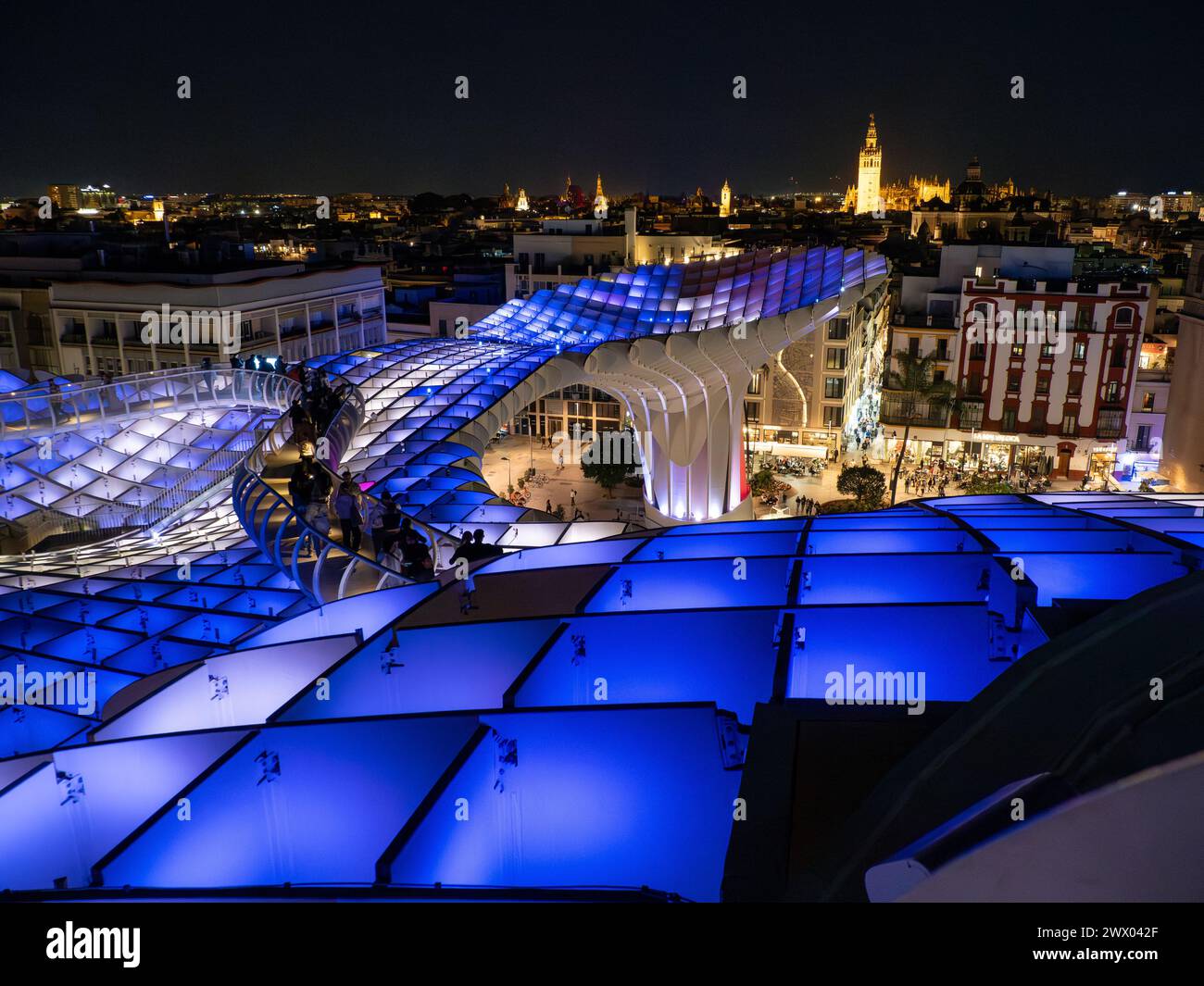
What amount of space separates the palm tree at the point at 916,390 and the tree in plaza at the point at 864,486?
3168 mm

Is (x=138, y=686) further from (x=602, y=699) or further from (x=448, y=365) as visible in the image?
(x=448, y=365)

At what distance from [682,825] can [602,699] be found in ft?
3.96

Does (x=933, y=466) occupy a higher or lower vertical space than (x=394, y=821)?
lower

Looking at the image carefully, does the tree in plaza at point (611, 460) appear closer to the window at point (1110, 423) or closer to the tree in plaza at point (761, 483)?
the tree in plaza at point (761, 483)

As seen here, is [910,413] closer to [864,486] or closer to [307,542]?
[864,486]

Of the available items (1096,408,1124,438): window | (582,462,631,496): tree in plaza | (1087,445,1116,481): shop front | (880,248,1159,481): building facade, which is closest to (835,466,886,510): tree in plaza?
(880,248,1159,481): building facade

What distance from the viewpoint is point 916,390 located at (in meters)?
39.3

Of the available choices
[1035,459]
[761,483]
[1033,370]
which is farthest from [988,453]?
[761,483]

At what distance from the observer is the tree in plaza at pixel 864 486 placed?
35.0 metres

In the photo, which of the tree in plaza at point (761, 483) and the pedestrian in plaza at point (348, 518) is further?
the tree in plaza at point (761, 483)

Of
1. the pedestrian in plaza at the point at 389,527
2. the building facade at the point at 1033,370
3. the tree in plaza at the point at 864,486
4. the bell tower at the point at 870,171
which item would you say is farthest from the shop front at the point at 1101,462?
the bell tower at the point at 870,171

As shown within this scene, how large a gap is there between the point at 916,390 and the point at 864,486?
6.94 meters

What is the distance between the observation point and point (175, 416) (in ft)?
65.6
